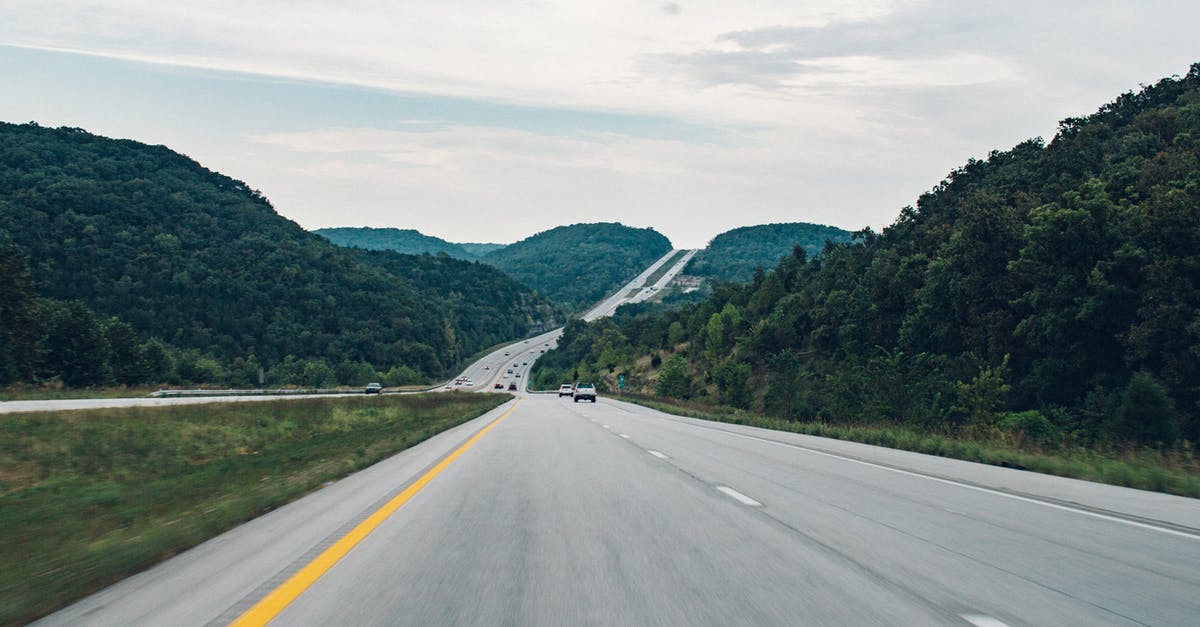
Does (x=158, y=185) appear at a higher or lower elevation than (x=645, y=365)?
higher

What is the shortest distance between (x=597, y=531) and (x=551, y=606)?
9.13ft

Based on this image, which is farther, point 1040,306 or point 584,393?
point 584,393

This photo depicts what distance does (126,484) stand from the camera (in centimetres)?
1562

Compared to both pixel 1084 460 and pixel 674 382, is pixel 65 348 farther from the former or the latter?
pixel 1084 460

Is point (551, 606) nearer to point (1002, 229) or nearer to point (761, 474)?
point (761, 474)

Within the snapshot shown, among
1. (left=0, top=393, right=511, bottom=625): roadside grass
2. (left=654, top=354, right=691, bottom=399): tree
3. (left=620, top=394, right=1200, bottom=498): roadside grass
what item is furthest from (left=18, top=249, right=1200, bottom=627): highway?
(left=654, top=354, right=691, bottom=399): tree

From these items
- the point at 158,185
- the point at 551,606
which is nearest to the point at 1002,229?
the point at 551,606

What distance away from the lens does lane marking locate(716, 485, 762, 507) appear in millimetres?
9922

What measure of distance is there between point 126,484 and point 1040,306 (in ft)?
169

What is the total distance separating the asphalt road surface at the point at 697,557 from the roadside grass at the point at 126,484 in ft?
1.19

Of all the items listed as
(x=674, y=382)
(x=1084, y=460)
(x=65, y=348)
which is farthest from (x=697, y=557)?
(x=674, y=382)

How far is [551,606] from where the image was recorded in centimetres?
534

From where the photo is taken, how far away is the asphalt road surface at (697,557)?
524 centimetres

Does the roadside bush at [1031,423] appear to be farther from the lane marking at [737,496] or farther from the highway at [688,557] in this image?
the lane marking at [737,496]
